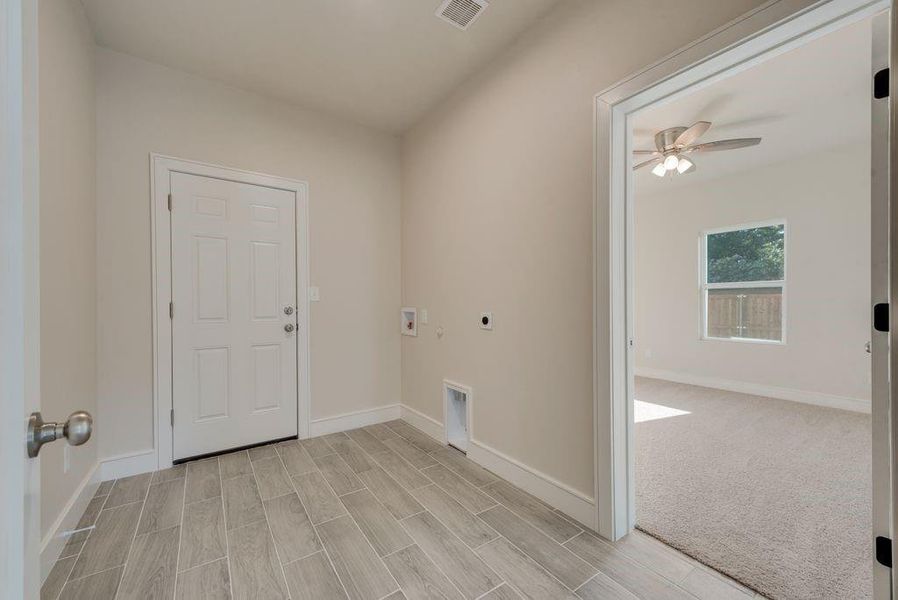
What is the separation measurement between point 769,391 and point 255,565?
17.4 ft

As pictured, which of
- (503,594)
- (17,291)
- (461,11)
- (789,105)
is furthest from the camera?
(789,105)

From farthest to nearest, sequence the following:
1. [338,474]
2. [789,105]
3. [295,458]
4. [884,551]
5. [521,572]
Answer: [789,105] < [295,458] < [338,474] < [521,572] < [884,551]

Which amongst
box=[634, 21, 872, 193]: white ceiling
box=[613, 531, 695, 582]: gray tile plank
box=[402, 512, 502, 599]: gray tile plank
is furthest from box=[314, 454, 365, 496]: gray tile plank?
box=[634, 21, 872, 193]: white ceiling

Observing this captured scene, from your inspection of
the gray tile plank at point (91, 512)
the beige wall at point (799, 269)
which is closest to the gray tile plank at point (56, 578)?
the gray tile plank at point (91, 512)

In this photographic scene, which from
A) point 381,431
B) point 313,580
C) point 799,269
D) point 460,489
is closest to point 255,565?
point 313,580

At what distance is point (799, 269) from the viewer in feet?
13.3

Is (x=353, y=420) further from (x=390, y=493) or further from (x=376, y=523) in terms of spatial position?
(x=376, y=523)

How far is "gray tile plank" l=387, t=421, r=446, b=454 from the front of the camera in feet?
9.23

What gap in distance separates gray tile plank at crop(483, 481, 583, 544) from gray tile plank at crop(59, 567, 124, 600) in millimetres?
1739

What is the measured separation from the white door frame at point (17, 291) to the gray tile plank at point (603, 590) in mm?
1632

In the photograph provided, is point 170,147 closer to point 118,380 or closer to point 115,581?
point 118,380

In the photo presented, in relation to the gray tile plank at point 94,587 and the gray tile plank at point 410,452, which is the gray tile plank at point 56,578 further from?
the gray tile plank at point 410,452

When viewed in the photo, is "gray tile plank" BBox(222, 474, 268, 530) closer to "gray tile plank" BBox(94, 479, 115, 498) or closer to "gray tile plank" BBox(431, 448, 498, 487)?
"gray tile plank" BBox(94, 479, 115, 498)

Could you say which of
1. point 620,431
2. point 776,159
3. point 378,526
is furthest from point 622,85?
point 776,159
